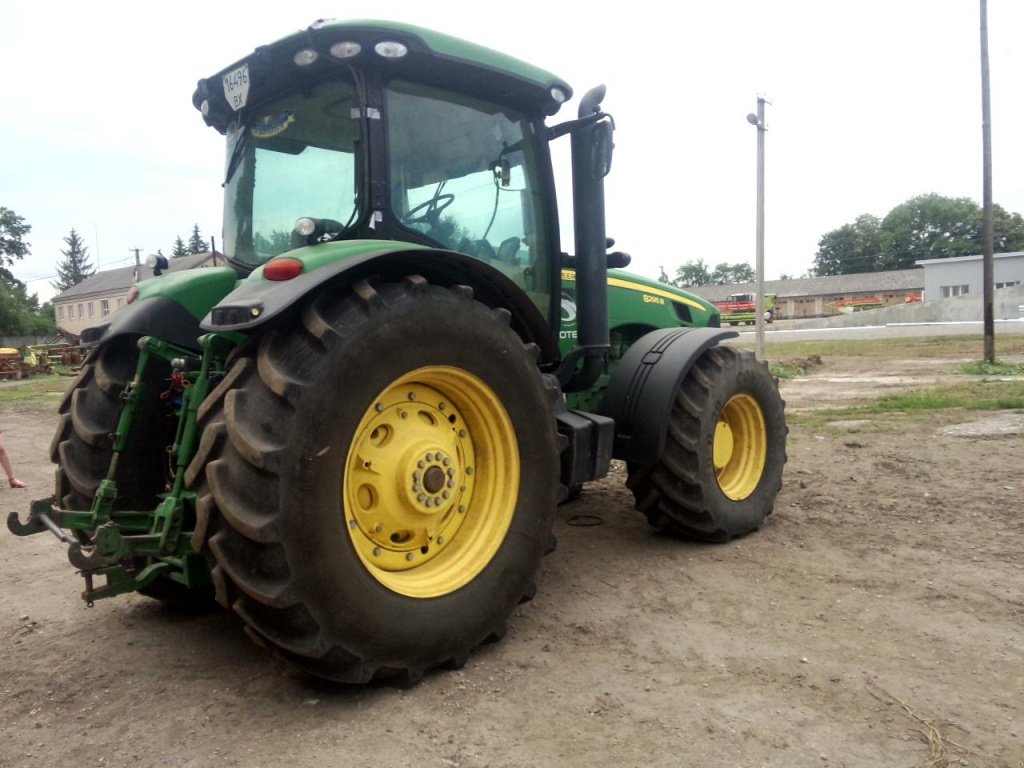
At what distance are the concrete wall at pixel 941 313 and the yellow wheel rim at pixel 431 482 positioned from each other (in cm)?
4452

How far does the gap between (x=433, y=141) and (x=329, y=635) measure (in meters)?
2.09

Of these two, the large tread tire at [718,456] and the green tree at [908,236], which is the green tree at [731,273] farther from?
the large tread tire at [718,456]

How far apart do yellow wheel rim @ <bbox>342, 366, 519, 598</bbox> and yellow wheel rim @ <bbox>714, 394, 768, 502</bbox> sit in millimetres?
2017

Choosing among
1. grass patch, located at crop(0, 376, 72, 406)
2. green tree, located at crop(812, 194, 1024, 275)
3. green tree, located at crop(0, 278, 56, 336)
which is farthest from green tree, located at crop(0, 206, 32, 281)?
green tree, located at crop(812, 194, 1024, 275)

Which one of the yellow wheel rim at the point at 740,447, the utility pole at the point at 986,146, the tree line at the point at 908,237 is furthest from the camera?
the tree line at the point at 908,237

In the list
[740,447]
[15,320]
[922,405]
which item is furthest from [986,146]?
[15,320]

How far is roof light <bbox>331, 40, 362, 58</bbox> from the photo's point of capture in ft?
10.2

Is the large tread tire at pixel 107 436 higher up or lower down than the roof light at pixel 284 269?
lower down

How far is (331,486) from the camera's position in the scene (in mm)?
2613

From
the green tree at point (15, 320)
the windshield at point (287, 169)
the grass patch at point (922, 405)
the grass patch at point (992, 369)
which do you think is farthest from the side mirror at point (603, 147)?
the green tree at point (15, 320)

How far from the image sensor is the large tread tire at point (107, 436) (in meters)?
3.40

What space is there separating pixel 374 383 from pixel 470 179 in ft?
4.52

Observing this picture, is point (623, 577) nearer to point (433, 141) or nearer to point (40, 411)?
point (433, 141)

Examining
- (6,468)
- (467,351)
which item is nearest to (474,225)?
(467,351)
